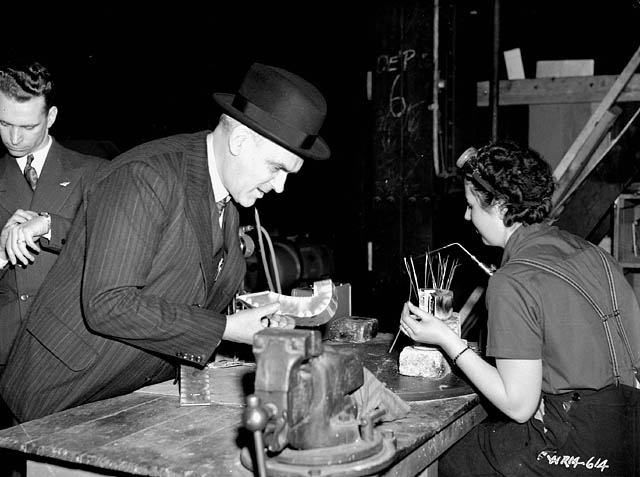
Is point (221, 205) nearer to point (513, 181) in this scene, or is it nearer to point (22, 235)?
point (22, 235)

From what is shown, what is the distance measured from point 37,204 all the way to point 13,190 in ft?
0.53

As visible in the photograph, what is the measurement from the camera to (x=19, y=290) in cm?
290

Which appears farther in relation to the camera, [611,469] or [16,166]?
[16,166]

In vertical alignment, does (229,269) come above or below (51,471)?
above

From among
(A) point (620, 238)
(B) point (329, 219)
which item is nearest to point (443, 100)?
(A) point (620, 238)

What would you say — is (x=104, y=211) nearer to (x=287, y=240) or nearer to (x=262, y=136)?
(x=262, y=136)

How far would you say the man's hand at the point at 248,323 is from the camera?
2.17m

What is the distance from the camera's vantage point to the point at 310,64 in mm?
6980

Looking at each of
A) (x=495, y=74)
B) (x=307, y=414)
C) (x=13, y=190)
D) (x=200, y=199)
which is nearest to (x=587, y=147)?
(x=495, y=74)

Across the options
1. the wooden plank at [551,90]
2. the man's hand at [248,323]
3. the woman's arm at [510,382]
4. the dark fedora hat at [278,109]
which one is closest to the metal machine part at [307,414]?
the man's hand at [248,323]

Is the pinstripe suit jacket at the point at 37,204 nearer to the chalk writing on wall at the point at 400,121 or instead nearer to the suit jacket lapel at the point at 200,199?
the suit jacket lapel at the point at 200,199

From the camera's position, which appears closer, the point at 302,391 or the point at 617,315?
the point at 302,391

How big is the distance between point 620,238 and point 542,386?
339 cm

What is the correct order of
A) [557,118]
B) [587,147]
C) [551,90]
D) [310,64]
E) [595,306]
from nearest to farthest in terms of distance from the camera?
[595,306]
[587,147]
[551,90]
[557,118]
[310,64]
